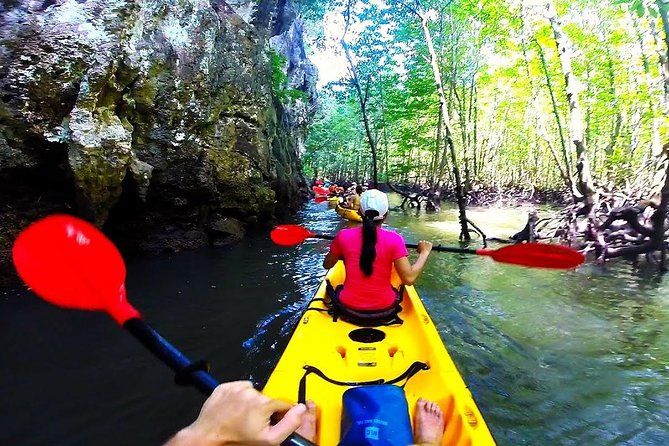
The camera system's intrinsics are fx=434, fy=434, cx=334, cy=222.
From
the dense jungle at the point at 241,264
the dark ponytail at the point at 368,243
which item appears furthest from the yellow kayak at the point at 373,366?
the dark ponytail at the point at 368,243

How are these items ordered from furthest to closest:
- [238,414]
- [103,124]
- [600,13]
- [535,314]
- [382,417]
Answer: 1. [600,13]
2. [103,124]
3. [535,314]
4. [382,417]
5. [238,414]

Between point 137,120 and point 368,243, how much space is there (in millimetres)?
6671

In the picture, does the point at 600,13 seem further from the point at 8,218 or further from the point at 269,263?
the point at 8,218

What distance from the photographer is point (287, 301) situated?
21.2ft

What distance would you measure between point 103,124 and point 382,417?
22.3 ft

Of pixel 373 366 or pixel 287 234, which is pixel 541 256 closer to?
pixel 373 366

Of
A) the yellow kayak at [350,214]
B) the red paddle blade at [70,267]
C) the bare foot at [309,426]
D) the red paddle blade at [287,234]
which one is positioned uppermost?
the red paddle blade at [70,267]

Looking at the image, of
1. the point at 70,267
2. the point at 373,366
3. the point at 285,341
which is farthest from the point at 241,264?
the point at 70,267

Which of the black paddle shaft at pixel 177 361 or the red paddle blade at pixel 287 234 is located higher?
the black paddle shaft at pixel 177 361

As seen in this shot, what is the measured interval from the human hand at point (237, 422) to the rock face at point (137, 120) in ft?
22.6

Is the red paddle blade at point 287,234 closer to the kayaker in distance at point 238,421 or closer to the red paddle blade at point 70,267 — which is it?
the red paddle blade at point 70,267

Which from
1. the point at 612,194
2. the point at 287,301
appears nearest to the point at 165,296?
the point at 287,301

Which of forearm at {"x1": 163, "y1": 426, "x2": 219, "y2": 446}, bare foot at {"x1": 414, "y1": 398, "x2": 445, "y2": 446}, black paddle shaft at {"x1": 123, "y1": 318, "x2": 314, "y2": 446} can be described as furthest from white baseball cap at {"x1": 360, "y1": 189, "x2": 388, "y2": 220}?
forearm at {"x1": 163, "y1": 426, "x2": 219, "y2": 446}

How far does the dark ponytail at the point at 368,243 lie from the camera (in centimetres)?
367
